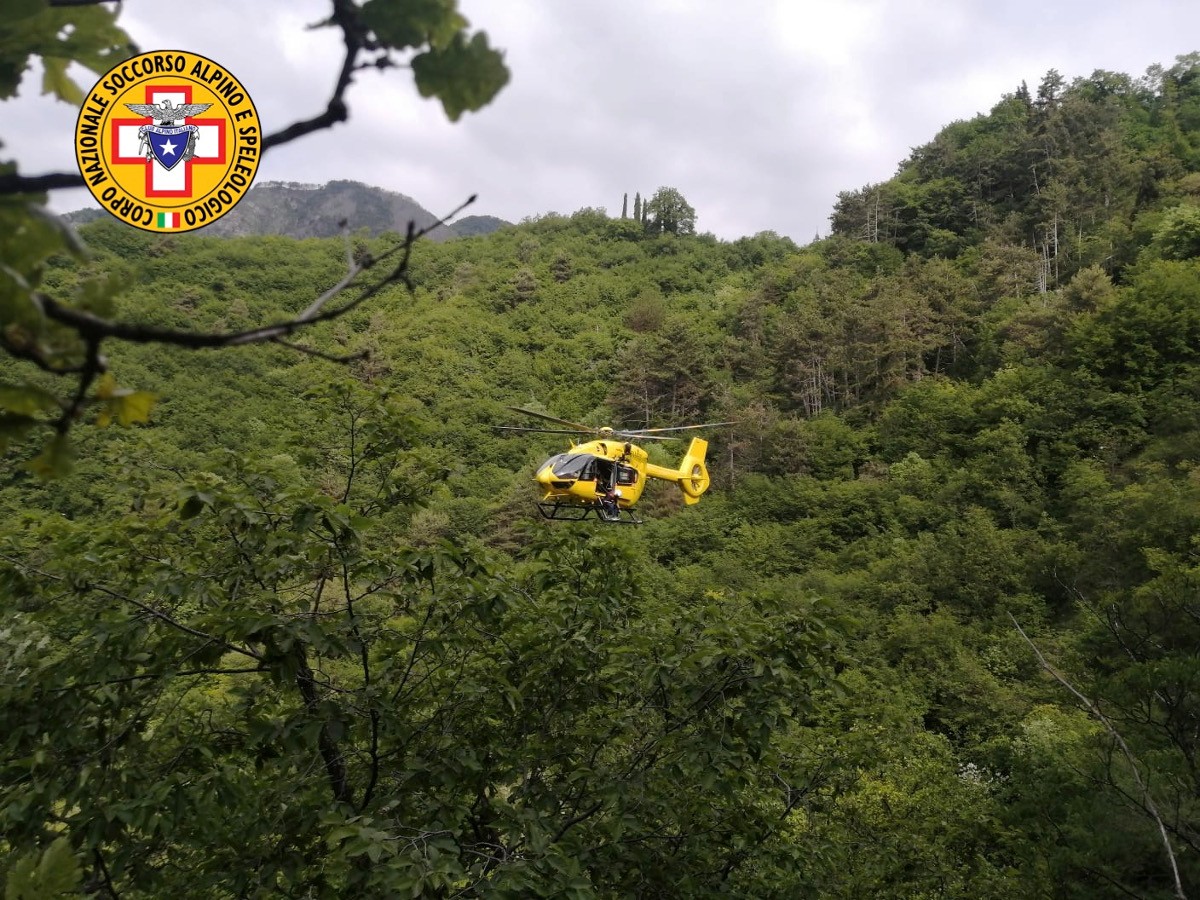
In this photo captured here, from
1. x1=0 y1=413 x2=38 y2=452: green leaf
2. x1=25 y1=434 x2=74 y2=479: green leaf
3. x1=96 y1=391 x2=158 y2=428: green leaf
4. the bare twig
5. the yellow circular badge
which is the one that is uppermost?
the yellow circular badge

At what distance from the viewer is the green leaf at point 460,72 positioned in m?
0.81

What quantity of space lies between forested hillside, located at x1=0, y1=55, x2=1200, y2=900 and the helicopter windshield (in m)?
1.26

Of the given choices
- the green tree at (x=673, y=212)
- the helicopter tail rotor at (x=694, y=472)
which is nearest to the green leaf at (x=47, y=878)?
the helicopter tail rotor at (x=694, y=472)

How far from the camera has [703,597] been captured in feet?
35.8

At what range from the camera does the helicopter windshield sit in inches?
328

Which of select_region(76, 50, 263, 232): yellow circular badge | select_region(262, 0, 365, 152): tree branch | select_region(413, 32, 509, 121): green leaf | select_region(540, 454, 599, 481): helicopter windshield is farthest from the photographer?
select_region(540, 454, 599, 481): helicopter windshield

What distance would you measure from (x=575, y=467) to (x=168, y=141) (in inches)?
249

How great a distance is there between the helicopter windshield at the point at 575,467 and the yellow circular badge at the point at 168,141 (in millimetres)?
5934

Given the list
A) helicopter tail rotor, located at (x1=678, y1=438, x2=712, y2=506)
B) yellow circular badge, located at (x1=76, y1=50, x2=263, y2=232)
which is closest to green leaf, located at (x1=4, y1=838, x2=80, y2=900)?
yellow circular badge, located at (x1=76, y1=50, x2=263, y2=232)

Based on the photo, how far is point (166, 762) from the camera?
9.55 feet

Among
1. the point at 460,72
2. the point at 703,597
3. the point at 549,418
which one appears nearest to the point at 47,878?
the point at 460,72

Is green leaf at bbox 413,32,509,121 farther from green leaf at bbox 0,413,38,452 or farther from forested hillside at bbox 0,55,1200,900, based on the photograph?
green leaf at bbox 0,413,38,452

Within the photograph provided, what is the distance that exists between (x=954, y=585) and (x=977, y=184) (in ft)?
88.1

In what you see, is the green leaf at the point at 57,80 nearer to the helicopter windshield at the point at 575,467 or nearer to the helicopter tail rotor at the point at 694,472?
the helicopter windshield at the point at 575,467
